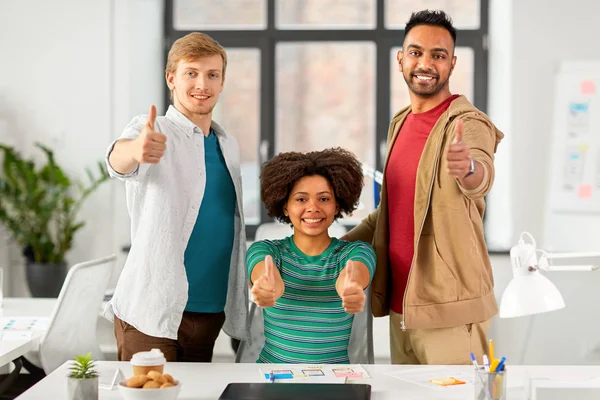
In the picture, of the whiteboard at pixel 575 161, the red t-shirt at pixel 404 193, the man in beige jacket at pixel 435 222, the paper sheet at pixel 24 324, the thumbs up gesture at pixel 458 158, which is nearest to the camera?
the thumbs up gesture at pixel 458 158

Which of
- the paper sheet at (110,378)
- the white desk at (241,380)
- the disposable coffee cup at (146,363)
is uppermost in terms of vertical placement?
the disposable coffee cup at (146,363)

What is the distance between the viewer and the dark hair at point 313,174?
233 cm

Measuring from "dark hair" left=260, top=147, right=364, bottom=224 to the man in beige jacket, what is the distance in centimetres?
12

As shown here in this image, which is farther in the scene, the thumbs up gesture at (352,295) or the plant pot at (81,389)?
the thumbs up gesture at (352,295)

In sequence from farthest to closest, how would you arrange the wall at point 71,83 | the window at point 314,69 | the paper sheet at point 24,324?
the window at point 314,69 → the wall at point 71,83 → the paper sheet at point 24,324

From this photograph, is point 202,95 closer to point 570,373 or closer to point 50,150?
point 570,373

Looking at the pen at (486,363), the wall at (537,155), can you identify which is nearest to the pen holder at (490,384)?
the pen at (486,363)

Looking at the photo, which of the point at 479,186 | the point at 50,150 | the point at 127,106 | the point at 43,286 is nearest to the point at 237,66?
the point at 127,106

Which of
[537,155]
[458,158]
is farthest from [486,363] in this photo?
[537,155]

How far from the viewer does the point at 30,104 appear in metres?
5.03

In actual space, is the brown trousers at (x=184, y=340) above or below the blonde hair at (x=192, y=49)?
below

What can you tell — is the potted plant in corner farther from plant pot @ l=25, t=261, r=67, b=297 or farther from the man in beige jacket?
the man in beige jacket

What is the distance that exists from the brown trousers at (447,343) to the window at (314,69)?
3.03 meters

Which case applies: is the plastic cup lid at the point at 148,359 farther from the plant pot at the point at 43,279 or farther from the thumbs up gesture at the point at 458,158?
the plant pot at the point at 43,279
